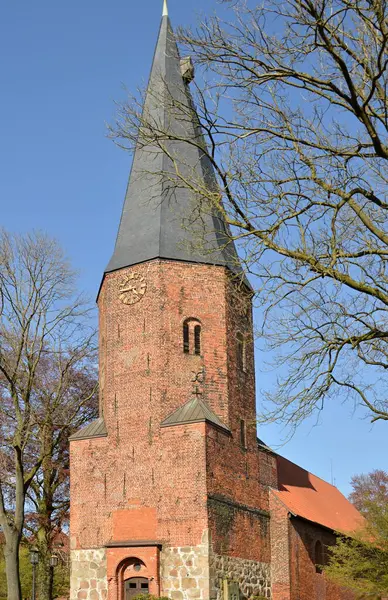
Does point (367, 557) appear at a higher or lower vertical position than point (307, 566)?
higher

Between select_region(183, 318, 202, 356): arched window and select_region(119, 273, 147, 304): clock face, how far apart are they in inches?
64.4

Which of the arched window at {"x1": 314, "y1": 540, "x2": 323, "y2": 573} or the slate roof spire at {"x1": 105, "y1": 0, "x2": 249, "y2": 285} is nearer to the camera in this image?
Result: the slate roof spire at {"x1": 105, "y1": 0, "x2": 249, "y2": 285}

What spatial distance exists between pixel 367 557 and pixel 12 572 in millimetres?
10020

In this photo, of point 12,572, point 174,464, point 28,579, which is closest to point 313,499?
point 174,464

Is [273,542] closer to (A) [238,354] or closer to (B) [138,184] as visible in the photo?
(A) [238,354]

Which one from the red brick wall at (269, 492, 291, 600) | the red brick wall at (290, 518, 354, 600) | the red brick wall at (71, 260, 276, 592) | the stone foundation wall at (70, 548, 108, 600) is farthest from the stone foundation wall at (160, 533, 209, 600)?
the red brick wall at (290, 518, 354, 600)

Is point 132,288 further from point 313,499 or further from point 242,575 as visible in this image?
point 313,499

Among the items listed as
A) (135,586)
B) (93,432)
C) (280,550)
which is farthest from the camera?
(280,550)

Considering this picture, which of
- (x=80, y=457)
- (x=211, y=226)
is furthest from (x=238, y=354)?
(x=80, y=457)

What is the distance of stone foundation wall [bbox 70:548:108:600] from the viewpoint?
2153 centimetres

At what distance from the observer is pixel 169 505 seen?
21141 mm

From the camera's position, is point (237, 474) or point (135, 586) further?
point (237, 474)

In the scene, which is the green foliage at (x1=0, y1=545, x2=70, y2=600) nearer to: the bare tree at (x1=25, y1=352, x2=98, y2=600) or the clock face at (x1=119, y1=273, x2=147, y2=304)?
the bare tree at (x1=25, y1=352, x2=98, y2=600)

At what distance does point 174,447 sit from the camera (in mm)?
21625
